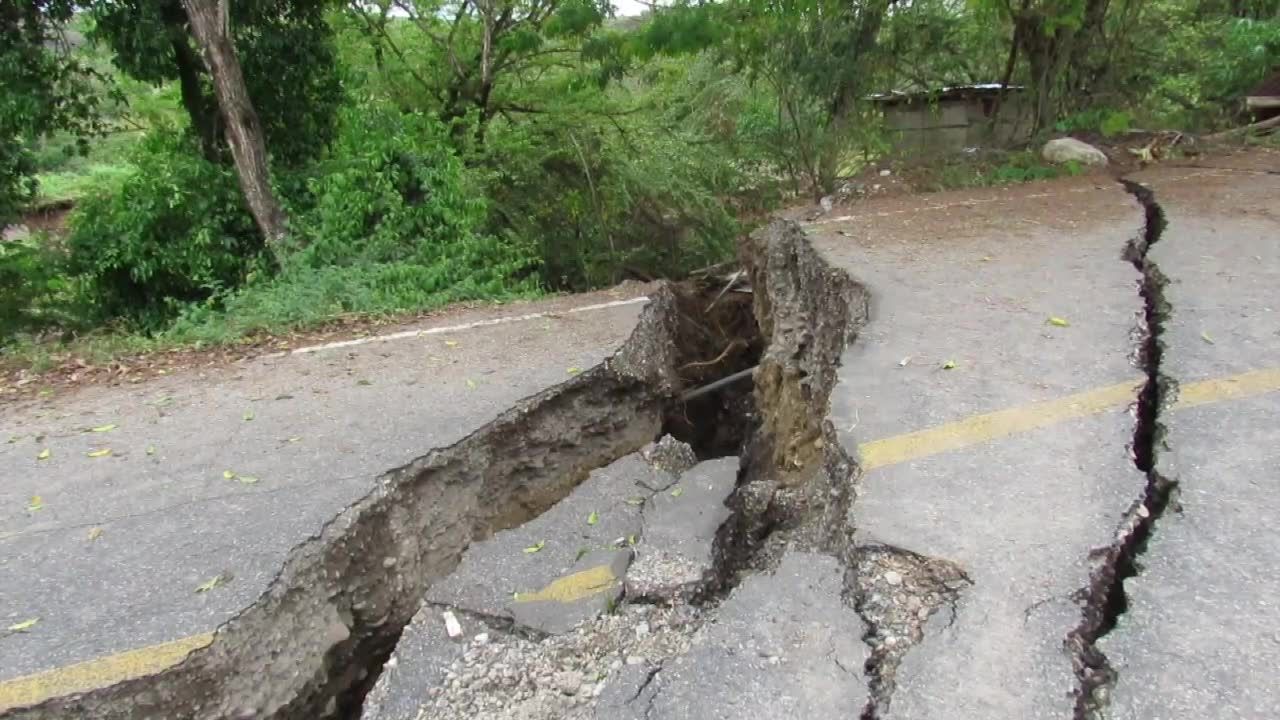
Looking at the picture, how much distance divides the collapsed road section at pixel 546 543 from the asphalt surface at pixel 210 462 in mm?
125

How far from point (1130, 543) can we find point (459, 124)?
31.3 ft

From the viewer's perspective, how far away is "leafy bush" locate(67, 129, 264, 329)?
7719 mm

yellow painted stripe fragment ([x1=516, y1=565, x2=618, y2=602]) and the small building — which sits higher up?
the small building

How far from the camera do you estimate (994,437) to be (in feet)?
10.0

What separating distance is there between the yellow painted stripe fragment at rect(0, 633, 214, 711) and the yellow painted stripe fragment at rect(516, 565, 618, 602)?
999 mm

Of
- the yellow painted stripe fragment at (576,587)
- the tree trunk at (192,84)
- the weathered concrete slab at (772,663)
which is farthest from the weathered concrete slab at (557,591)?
the tree trunk at (192,84)

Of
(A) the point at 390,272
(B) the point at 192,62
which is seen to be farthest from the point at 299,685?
(B) the point at 192,62

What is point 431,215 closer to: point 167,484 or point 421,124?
point 421,124

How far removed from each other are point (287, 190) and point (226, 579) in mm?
6130

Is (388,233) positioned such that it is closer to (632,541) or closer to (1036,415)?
(632,541)

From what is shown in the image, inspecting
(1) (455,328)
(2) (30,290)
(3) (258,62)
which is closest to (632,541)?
(1) (455,328)

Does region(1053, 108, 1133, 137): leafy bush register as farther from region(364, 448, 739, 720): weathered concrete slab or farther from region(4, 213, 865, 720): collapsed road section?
region(364, 448, 739, 720): weathered concrete slab

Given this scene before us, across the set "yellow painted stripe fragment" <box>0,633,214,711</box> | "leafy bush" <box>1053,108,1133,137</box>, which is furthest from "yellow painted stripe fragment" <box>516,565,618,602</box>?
"leafy bush" <box>1053,108,1133,137</box>

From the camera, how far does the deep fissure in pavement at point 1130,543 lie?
1999 millimetres
